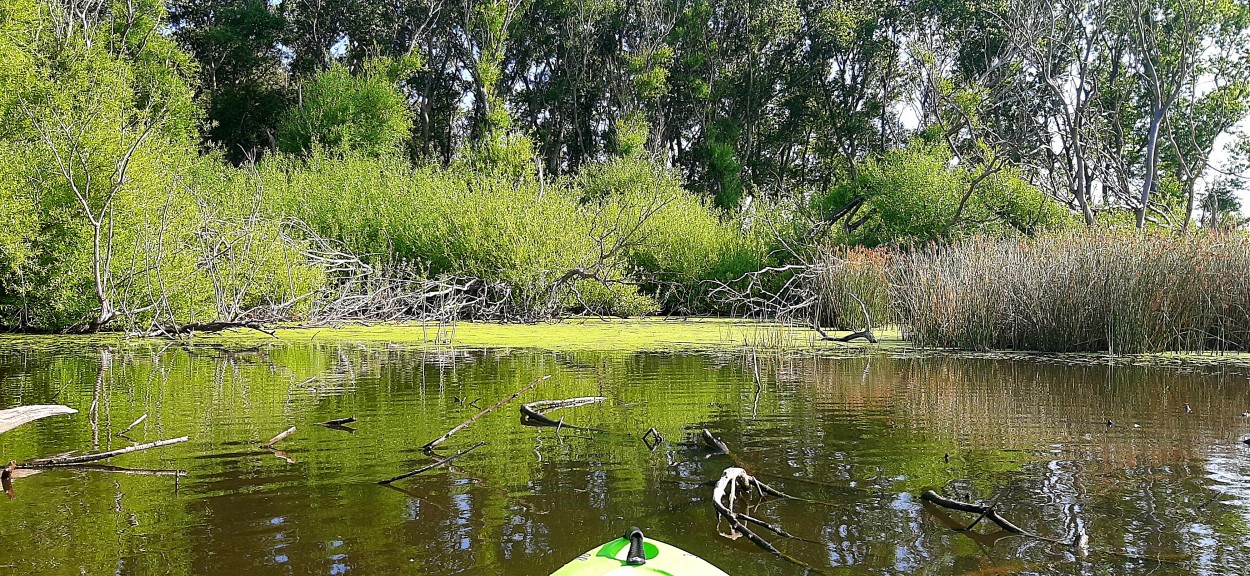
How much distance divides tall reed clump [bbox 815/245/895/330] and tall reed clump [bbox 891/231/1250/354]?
296 centimetres

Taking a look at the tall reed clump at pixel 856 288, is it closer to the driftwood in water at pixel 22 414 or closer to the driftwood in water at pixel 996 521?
the driftwood in water at pixel 996 521

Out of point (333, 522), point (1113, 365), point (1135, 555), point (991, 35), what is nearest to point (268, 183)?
point (1113, 365)

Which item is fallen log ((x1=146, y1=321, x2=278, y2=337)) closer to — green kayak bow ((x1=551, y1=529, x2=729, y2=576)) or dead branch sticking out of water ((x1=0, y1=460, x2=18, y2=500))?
Result: dead branch sticking out of water ((x1=0, y1=460, x2=18, y2=500))

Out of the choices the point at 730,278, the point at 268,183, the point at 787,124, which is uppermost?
the point at 787,124

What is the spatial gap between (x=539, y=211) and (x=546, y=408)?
11.5 m

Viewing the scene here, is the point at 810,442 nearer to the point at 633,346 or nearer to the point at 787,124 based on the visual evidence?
the point at 633,346

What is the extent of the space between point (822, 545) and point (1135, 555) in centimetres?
121

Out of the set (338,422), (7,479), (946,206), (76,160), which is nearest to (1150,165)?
(946,206)

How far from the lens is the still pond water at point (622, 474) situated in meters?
4.23

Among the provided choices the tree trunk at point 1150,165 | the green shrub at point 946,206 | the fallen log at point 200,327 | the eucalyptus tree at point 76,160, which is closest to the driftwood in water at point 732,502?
the eucalyptus tree at point 76,160

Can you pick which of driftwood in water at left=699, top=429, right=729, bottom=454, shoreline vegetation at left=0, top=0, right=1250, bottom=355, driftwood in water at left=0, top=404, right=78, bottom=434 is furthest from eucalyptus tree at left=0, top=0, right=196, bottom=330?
driftwood in water at left=699, top=429, right=729, bottom=454

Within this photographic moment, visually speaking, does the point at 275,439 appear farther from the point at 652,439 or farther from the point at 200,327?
the point at 200,327

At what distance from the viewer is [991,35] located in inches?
1314

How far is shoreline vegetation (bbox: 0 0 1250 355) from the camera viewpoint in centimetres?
1329
